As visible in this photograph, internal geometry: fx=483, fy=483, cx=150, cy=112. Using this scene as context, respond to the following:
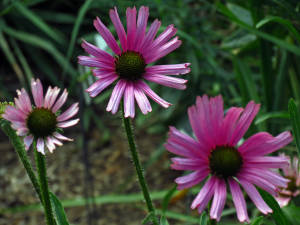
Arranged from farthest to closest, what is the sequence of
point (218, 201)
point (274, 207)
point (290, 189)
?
point (290, 189), point (274, 207), point (218, 201)

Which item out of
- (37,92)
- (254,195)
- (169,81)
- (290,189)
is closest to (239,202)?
(254,195)

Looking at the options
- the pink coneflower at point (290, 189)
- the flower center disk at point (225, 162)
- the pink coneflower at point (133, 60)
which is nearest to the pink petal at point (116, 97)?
the pink coneflower at point (133, 60)

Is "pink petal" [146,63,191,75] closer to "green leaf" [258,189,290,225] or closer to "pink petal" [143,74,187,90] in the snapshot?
"pink petal" [143,74,187,90]

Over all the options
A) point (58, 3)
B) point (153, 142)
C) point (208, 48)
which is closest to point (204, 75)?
point (208, 48)

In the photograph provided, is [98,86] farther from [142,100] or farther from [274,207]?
[274,207]

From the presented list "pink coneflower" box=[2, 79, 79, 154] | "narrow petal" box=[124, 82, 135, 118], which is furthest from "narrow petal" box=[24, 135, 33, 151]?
"narrow petal" box=[124, 82, 135, 118]
